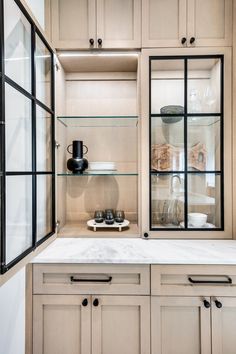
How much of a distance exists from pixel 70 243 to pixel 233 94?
1.56 metres

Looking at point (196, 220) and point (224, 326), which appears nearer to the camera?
point (224, 326)

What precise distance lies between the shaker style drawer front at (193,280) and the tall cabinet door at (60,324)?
44 centimetres

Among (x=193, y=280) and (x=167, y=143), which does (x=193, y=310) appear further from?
(x=167, y=143)

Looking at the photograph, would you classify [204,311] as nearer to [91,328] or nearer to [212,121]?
[91,328]

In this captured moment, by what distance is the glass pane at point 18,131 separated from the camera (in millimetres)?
1034

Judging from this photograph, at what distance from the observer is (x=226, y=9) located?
157 cm

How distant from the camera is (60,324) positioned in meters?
1.29

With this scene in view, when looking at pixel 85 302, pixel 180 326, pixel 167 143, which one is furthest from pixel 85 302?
pixel 167 143

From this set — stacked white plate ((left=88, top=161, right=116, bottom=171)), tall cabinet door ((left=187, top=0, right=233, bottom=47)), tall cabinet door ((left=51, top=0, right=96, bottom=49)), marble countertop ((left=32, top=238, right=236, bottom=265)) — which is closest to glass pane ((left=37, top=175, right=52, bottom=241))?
marble countertop ((left=32, top=238, right=236, bottom=265))

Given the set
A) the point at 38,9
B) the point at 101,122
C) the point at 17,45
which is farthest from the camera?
the point at 101,122

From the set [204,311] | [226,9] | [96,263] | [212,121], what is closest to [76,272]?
[96,263]

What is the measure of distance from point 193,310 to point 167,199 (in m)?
0.72

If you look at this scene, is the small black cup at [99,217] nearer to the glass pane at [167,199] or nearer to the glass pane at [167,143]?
the glass pane at [167,199]

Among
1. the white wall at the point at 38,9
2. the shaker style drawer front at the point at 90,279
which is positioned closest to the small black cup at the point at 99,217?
the shaker style drawer front at the point at 90,279
